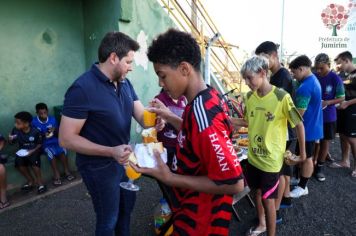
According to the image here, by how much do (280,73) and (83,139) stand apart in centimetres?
268

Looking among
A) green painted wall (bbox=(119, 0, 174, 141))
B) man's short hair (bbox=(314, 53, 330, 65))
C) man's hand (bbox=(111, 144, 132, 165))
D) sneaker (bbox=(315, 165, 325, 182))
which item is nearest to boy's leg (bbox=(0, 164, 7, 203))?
green painted wall (bbox=(119, 0, 174, 141))

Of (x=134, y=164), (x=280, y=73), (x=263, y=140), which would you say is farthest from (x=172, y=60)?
(x=280, y=73)

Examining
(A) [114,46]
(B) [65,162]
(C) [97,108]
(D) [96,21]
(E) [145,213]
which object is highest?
(D) [96,21]

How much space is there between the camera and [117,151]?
201 cm

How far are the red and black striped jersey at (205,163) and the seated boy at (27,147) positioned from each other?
146 inches

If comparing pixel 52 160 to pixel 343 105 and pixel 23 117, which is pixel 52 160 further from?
pixel 343 105

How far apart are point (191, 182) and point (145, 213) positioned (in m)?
2.72

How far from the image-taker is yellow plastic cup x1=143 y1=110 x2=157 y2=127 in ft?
8.31

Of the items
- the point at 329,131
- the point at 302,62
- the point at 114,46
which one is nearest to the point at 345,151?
the point at 329,131

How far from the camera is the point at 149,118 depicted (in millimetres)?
2551

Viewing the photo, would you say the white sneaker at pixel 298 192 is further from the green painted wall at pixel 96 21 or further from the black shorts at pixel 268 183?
the green painted wall at pixel 96 21

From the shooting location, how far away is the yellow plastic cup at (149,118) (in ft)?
8.31

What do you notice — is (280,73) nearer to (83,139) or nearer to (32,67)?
(83,139)

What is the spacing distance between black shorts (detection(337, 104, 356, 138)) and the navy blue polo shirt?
15.0 ft
